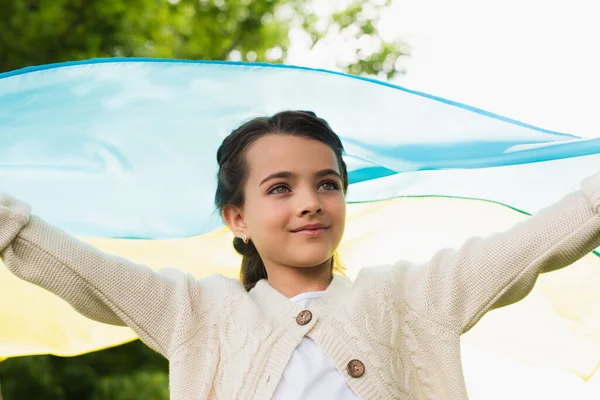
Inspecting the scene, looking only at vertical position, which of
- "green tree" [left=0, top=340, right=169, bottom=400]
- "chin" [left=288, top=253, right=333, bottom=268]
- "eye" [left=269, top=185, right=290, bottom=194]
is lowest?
"green tree" [left=0, top=340, right=169, bottom=400]

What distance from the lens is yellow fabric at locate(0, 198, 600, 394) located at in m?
2.99

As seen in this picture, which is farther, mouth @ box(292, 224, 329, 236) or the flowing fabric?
the flowing fabric

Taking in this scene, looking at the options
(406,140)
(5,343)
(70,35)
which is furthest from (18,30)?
(406,140)

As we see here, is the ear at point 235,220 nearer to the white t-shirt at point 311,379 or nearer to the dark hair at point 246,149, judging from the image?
the dark hair at point 246,149

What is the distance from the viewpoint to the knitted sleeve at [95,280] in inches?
88.4

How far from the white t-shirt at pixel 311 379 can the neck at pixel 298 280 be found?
0.22 meters

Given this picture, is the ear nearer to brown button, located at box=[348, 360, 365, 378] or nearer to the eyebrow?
the eyebrow

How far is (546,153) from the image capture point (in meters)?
2.68

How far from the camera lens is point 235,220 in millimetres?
2729

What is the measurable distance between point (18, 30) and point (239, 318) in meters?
6.79

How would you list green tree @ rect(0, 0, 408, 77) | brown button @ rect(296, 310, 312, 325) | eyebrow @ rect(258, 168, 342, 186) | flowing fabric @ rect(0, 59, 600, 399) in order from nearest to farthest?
1. brown button @ rect(296, 310, 312, 325)
2. eyebrow @ rect(258, 168, 342, 186)
3. flowing fabric @ rect(0, 59, 600, 399)
4. green tree @ rect(0, 0, 408, 77)

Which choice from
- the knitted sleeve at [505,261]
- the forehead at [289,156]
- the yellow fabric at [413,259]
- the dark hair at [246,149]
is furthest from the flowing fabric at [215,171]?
the knitted sleeve at [505,261]

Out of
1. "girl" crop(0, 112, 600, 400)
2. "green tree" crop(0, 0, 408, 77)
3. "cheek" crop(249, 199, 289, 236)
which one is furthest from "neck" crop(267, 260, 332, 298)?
"green tree" crop(0, 0, 408, 77)

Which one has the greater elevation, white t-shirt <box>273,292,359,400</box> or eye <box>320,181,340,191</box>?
eye <box>320,181,340,191</box>
